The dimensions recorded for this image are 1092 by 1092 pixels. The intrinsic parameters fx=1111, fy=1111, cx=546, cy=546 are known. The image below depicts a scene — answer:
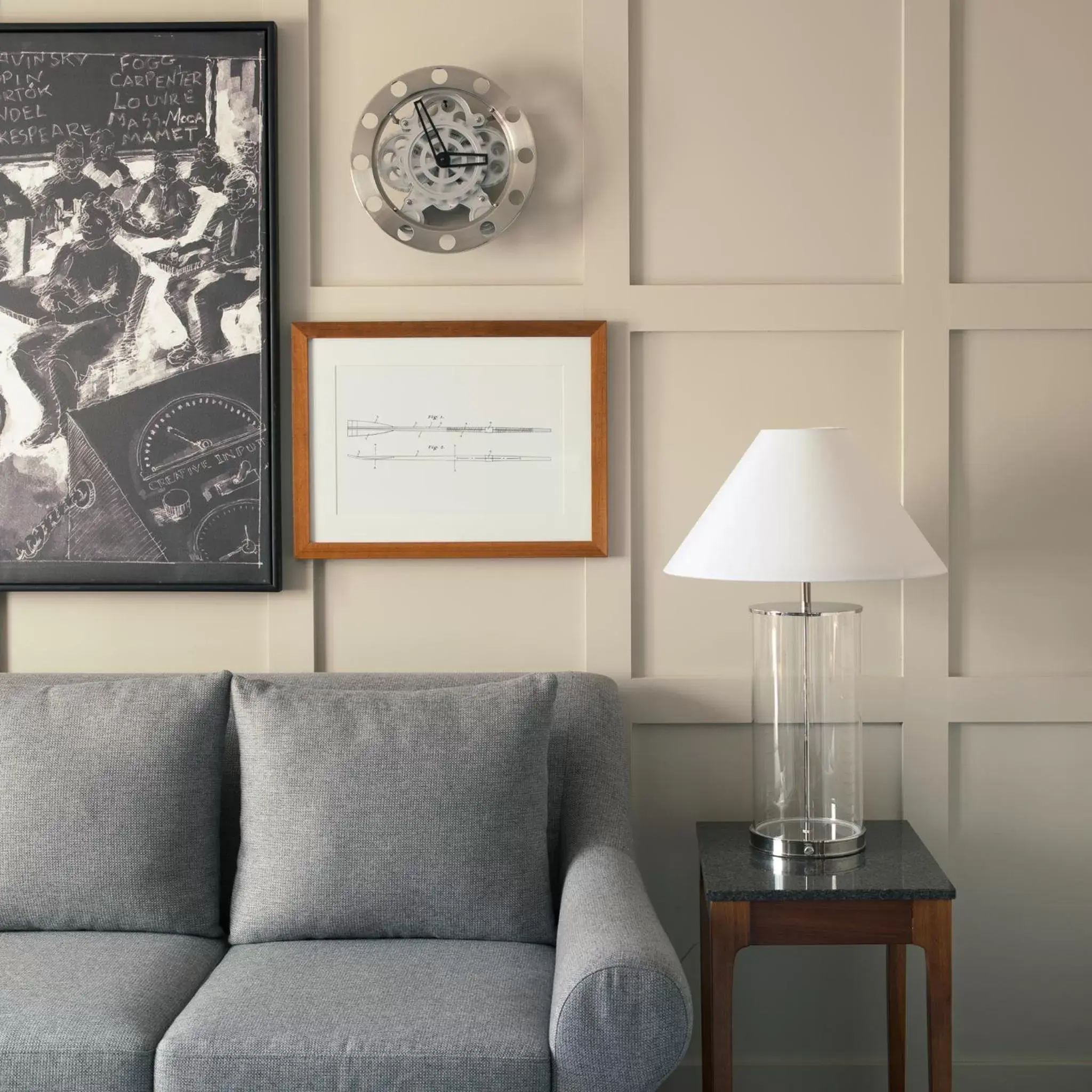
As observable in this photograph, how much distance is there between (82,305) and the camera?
237 centimetres

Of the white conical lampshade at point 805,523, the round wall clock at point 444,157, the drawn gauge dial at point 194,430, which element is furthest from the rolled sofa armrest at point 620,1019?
→ the round wall clock at point 444,157

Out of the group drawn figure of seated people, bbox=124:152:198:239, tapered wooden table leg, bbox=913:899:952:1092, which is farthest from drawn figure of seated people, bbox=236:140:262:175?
tapered wooden table leg, bbox=913:899:952:1092

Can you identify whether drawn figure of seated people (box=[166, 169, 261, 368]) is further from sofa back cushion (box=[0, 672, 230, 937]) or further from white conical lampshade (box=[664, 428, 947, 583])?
white conical lampshade (box=[664, 428, 947, 583])

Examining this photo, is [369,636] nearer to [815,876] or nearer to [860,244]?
[815,876]

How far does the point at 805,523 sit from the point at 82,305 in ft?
5.16

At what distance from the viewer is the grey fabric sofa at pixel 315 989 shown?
5.19 ft

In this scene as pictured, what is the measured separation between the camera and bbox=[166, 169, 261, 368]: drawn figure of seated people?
2354mm

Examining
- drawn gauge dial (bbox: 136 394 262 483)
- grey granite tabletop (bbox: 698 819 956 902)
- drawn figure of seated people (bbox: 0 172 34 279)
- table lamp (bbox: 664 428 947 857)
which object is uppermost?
drawn figure of seated people (bbox: 0 172 34 279)

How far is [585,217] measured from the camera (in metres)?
2.37

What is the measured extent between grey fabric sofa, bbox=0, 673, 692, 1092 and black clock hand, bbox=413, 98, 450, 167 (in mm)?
1101

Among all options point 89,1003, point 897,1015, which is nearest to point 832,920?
point 897,1015

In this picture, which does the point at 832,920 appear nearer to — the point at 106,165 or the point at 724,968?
the point at 724,968

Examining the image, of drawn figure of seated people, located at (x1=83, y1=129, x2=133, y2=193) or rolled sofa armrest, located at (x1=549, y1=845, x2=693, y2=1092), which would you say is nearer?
rolled sofa armrest, located at (x1=549, y1=845, x2=693, y2=1092)

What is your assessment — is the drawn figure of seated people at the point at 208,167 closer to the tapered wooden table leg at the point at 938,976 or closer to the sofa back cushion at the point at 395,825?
the sofa back cushion at the point at 395,825
